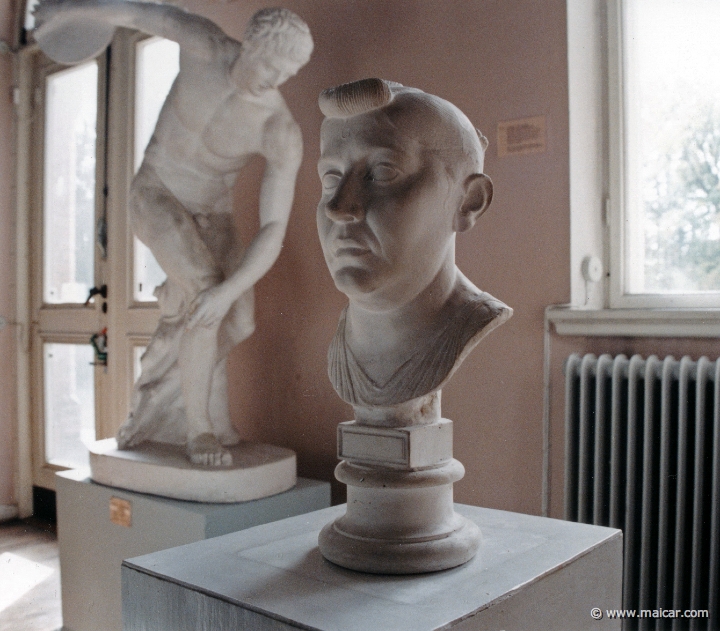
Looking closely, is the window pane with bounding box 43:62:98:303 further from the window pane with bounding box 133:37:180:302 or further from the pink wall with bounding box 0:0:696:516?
the pink wall with bounding box 0:0:696:516

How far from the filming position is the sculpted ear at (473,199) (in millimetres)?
1646

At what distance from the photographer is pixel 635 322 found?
8.32 feet

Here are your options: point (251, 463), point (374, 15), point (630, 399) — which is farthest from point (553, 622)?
point (374, 15)

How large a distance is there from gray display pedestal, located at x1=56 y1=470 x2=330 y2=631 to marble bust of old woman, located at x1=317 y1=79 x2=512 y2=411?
1160mm

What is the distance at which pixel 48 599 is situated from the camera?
366cm

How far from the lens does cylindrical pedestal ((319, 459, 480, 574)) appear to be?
5.19 ft

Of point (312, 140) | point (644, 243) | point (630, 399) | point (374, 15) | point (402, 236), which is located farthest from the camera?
point (312, 140)

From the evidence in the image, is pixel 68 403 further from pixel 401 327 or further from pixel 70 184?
pixel 401 327

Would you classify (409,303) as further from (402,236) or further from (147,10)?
(147,10)

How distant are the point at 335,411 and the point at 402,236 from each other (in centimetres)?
203

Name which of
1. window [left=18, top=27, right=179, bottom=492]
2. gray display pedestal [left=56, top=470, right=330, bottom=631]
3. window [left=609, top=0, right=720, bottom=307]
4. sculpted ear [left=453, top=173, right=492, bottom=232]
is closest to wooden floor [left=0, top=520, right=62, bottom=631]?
gray display pedestal [left=56, top=470, right=330, bottom=631]

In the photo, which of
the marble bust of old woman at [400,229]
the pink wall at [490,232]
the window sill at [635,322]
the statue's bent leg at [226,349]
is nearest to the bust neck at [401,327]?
the marble bust of old woman at [400,229]

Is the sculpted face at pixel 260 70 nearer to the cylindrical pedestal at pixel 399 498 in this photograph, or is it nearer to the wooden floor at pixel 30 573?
the cylindrical pedestal at pixel 399 498

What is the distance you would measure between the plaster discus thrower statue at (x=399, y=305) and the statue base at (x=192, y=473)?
1.08 m
